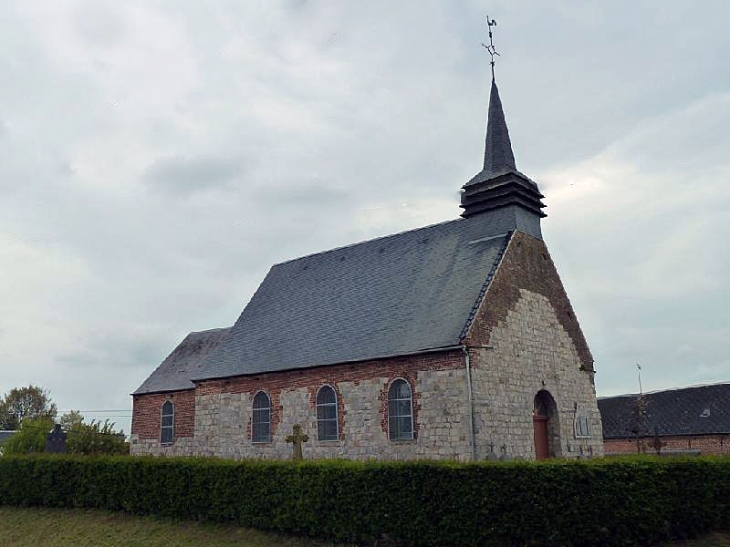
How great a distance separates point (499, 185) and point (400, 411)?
8258 millimetres

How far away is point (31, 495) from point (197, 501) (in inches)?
319

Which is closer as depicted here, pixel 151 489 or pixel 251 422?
pixel 151 489

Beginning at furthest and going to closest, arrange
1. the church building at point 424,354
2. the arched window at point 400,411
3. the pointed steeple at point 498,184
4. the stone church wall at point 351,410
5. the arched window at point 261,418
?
1. the arched window at point 261,418
2. the pointed steeple at point 498,184
3. the arched window at point 400,411
4. the church building at point 424,354
5. the stone church wall at point 351,410

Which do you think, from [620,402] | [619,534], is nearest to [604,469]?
[619,534]

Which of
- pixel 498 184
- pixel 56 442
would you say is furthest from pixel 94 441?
pixel 498 184

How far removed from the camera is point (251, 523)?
1465 centimetres

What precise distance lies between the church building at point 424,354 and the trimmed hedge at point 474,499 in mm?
4996

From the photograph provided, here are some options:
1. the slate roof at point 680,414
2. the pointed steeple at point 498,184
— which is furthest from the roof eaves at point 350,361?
the slate roof at point 680,414

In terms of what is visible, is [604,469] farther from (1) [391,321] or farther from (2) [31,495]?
(2) [31,495]

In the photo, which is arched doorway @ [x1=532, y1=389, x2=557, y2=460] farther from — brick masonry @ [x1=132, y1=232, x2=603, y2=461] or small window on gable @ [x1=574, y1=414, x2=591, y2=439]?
small window on gable @ [x1=574, y1=414, x2=591, y2=439]

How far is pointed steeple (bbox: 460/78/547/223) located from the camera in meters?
21.7

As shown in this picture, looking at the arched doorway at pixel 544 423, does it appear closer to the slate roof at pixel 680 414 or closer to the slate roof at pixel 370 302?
the slate roof at pixel 370 302

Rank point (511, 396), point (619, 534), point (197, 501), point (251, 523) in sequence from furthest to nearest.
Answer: point (511, 396)
point (197, 501)
point (251, 523)
point (619, 534)

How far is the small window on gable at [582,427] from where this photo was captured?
21.1 metres
